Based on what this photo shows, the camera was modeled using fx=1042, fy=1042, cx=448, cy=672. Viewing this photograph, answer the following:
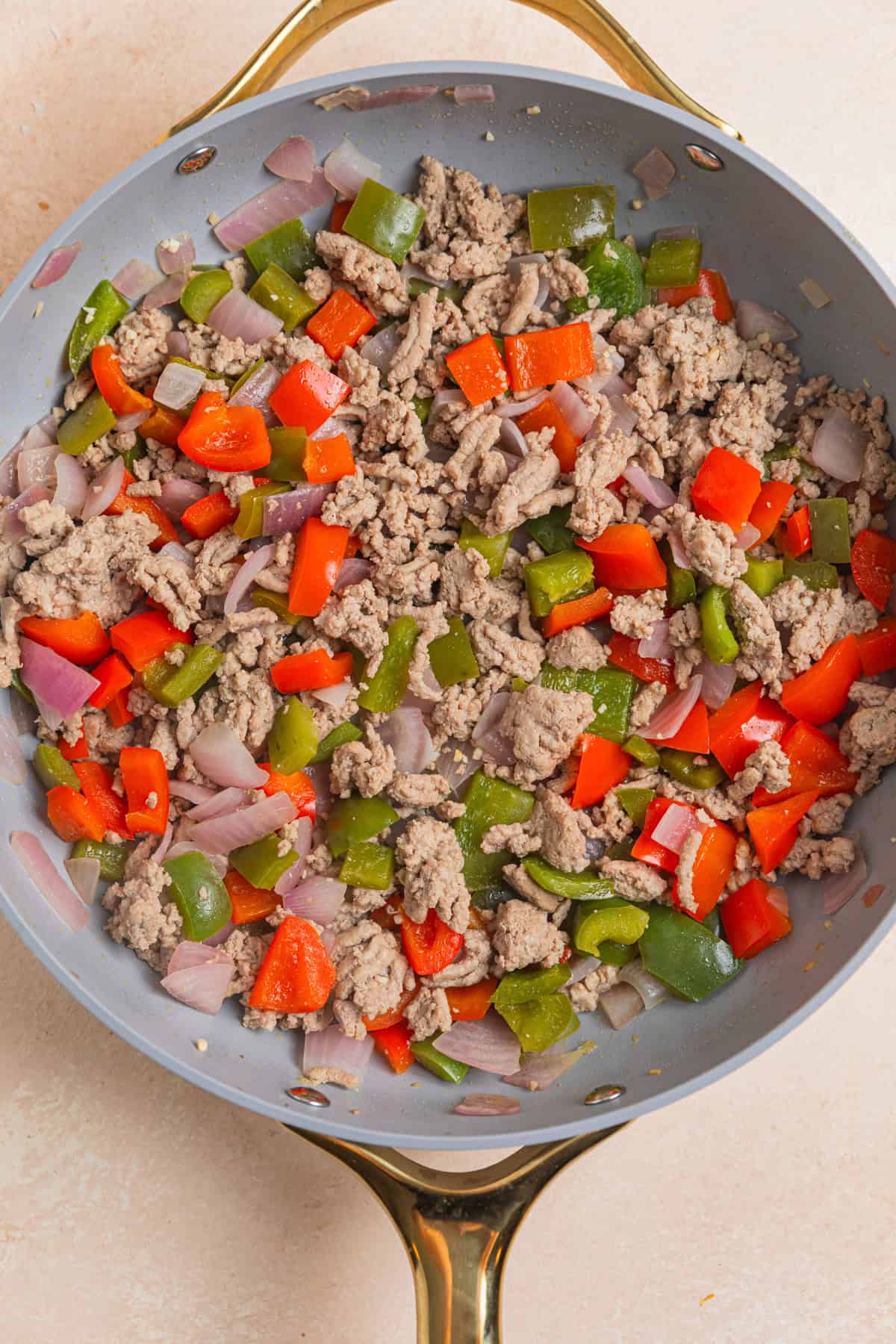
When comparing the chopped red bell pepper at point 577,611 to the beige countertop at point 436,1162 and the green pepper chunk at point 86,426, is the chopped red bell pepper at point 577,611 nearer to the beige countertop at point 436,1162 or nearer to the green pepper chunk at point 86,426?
the green pepper chunk at point 86,426

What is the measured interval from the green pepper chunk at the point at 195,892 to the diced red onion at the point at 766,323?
59.8 inches

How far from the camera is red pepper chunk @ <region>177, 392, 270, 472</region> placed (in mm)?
1991

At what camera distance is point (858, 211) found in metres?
2.34

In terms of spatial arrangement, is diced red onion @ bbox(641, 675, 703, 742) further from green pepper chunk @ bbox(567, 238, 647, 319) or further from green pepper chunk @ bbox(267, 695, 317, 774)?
green pepper chunk @ bbox(567, 238, 647, 319)

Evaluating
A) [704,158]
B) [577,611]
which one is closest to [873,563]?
[577,611]

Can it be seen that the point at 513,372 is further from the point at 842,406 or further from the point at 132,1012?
the point at 132,1012

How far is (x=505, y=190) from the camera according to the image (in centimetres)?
213

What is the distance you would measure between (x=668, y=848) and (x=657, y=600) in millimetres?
486

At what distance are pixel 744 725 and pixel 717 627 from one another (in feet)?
0.70

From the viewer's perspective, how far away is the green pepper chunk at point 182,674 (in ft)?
6.48

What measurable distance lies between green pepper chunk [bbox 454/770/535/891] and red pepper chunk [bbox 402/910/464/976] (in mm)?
108

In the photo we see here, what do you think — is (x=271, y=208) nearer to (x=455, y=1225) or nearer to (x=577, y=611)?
(x=577, y=611)

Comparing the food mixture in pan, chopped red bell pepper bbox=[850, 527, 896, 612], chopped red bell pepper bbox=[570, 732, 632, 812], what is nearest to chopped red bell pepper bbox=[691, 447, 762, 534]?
the food mixture in pan

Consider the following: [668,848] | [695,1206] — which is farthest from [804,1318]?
[668,848]
